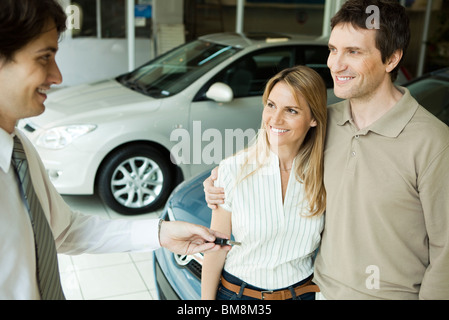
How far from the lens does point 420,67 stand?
9633mm

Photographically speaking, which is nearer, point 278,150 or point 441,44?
point 278,150

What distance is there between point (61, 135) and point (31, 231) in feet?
8.82

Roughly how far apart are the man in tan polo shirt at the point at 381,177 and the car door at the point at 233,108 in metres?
1.87

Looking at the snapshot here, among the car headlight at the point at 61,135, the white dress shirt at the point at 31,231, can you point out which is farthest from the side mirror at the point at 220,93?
the white dress shirt at the point at 31,231

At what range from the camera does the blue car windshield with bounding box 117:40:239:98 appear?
3875 millimetres

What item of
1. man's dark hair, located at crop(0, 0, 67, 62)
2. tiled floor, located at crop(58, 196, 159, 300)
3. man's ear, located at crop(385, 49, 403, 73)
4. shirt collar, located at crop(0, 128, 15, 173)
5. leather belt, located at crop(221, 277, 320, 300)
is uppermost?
man's dark hair, located at crop(0, 0, 67, 62)

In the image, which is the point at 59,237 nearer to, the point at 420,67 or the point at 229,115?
the point at 229,115

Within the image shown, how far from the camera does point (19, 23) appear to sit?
0.87 m

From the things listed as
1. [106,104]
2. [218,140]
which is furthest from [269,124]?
[106,104]

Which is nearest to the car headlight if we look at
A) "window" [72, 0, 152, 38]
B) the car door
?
the car door

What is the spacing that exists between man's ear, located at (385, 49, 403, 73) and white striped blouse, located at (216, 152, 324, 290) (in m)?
0.43

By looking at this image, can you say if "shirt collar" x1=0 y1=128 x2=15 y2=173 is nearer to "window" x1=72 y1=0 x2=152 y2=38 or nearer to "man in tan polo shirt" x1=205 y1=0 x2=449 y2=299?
"man in tan polo shirt" x1=205 y1=0 x2=449 y2=299

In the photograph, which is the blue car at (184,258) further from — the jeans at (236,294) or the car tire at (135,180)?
the car tire at (135,180)
